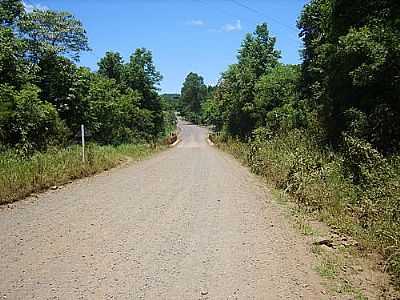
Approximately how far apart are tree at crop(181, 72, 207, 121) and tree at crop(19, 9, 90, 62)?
110 m

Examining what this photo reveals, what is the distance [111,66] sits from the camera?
164 ft

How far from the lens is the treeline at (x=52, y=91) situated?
20.0 m

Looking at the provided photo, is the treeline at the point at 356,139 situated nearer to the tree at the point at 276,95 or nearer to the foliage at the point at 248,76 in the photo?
the tree at the point at 276,95

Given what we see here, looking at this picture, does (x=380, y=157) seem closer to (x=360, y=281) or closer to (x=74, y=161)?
(x=360, y=281)

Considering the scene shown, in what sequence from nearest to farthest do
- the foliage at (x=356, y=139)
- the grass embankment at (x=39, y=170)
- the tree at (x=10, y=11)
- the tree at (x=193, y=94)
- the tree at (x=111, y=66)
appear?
the foliage at (x=356, y=139) < the grass embankment at (x=39, y=170) < the tree at (x=10, y=11) < the tree at (x=111, y=66) < the tree at (x=193, y=94)

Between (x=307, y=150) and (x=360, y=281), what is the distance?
986 centimetres

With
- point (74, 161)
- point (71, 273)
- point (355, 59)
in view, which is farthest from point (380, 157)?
point (74, 161)

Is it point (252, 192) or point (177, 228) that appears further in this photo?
point (252, 192)

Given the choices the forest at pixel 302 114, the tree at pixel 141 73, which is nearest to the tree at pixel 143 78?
the tree at pixel 141 73

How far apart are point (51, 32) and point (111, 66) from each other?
2110 centimetres

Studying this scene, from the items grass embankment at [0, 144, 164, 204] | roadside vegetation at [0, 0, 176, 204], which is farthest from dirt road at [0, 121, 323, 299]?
roadside vegetation at [0, 0, 176, 204]

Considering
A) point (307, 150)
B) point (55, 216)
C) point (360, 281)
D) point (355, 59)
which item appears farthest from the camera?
point (307, 150)

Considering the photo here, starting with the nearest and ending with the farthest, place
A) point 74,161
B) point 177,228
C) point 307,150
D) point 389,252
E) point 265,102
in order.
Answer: point 389,252 → point 177,228 → point 307,150 → point 74,161 → point 265,102

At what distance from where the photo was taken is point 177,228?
8.45 metres
